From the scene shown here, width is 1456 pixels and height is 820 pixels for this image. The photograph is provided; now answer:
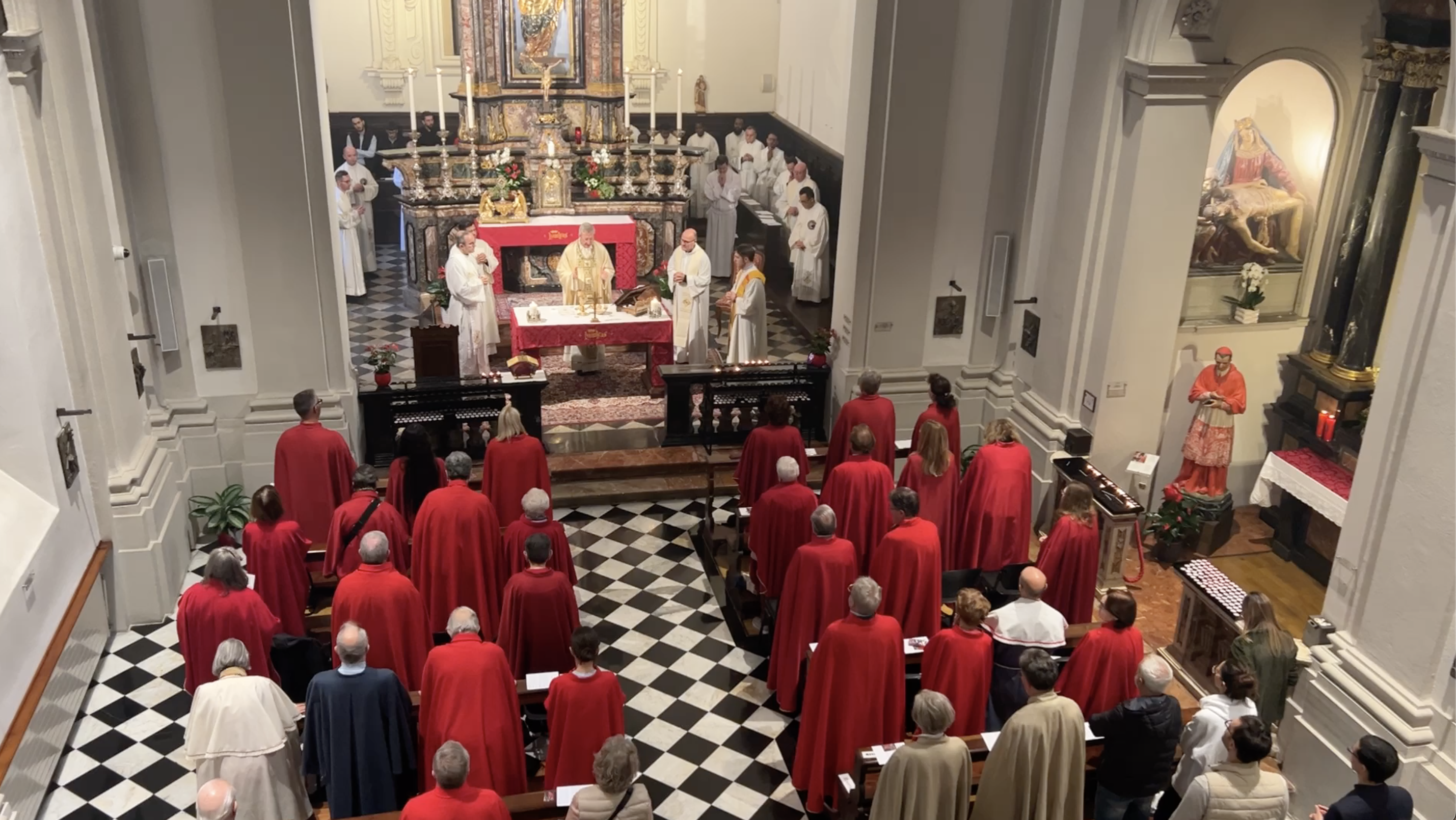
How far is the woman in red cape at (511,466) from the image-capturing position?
8.89 meters

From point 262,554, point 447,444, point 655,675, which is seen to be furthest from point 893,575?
point 447,444

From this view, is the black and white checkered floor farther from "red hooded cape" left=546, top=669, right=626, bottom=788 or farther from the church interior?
"red hooded cape" left=546, top=669, right=626, bottom=788

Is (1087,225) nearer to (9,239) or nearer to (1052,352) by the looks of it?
(1052,352)

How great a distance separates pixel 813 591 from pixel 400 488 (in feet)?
10.1

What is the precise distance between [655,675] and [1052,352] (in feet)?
14.4

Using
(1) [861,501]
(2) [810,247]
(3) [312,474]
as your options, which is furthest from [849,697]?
(2) [810,247]

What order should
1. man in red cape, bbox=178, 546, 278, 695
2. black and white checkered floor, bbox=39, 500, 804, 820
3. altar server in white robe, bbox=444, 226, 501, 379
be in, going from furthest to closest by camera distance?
1. altar server in white robe, bbox=444, 226, 501, 379
2. black and white checkered floor, bbox=39, 500, 804, 820
3. man in red cape, bbox=178, 546, 278, 695

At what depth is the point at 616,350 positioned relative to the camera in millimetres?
14008

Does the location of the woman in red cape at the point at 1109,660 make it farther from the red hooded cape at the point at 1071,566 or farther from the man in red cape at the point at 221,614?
the man in red cape at the point at 221,614

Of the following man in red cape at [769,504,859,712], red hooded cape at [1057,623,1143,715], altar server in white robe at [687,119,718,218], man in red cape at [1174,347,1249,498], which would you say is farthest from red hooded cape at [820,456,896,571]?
altar server in white robe at [687,119,718,218]

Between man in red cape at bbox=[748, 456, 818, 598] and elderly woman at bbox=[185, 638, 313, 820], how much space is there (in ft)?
11.2

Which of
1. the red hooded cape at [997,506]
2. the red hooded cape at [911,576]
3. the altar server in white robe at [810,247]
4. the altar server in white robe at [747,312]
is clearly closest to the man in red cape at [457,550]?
the red hooded cape at [911,576]

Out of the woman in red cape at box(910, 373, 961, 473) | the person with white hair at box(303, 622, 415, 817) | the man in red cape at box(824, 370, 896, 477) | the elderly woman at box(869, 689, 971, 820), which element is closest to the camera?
the elderly woman at box(869, 689, 971, 820)

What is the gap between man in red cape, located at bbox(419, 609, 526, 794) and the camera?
20.0 ft
